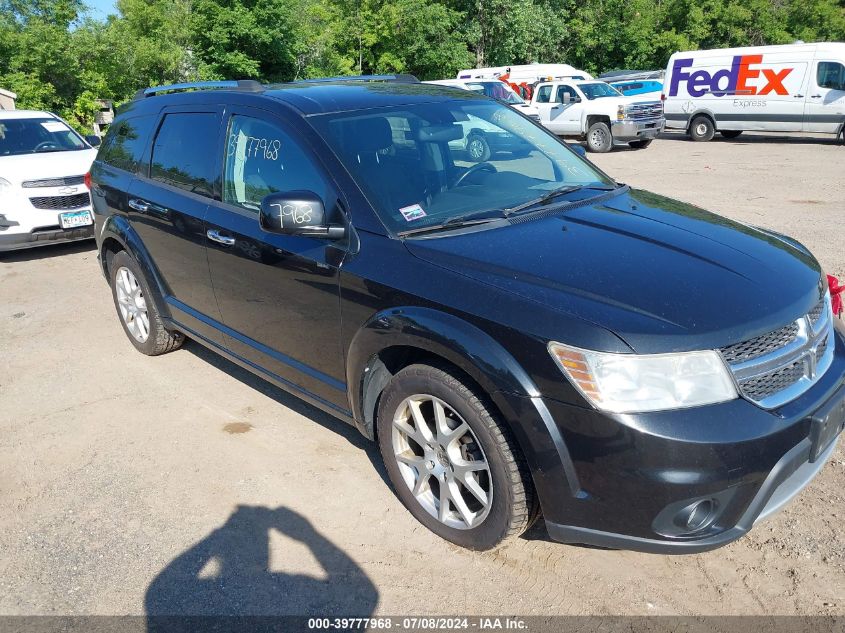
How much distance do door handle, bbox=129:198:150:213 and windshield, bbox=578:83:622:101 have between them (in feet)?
53.2

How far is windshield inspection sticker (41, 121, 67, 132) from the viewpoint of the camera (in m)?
9.85

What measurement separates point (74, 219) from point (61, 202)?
24cm

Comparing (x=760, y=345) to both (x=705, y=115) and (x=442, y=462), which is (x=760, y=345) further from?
(x=705, y=115)

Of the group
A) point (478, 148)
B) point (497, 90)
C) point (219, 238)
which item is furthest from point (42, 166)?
point (497, 90)

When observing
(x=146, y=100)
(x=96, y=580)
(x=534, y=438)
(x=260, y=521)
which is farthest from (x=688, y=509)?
(x=146, y=100)

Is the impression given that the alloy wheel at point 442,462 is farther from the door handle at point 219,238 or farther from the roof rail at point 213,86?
the roof rail at point 213,86

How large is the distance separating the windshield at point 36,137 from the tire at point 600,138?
513 inches

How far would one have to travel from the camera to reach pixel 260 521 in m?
3.37

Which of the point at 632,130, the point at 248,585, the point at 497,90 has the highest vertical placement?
the point at 497,90

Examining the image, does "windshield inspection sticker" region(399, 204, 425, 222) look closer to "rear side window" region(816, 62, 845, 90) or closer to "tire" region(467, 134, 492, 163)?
"tire" region(467, 134, 492, 163)

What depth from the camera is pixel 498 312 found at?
2.62 meters

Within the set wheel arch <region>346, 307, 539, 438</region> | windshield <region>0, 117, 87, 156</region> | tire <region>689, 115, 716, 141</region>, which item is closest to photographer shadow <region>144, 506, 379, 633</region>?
wheel arch <region>346, 307, 539, 438</region>

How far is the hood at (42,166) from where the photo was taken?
846cm

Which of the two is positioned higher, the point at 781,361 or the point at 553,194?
the point at 553,194
